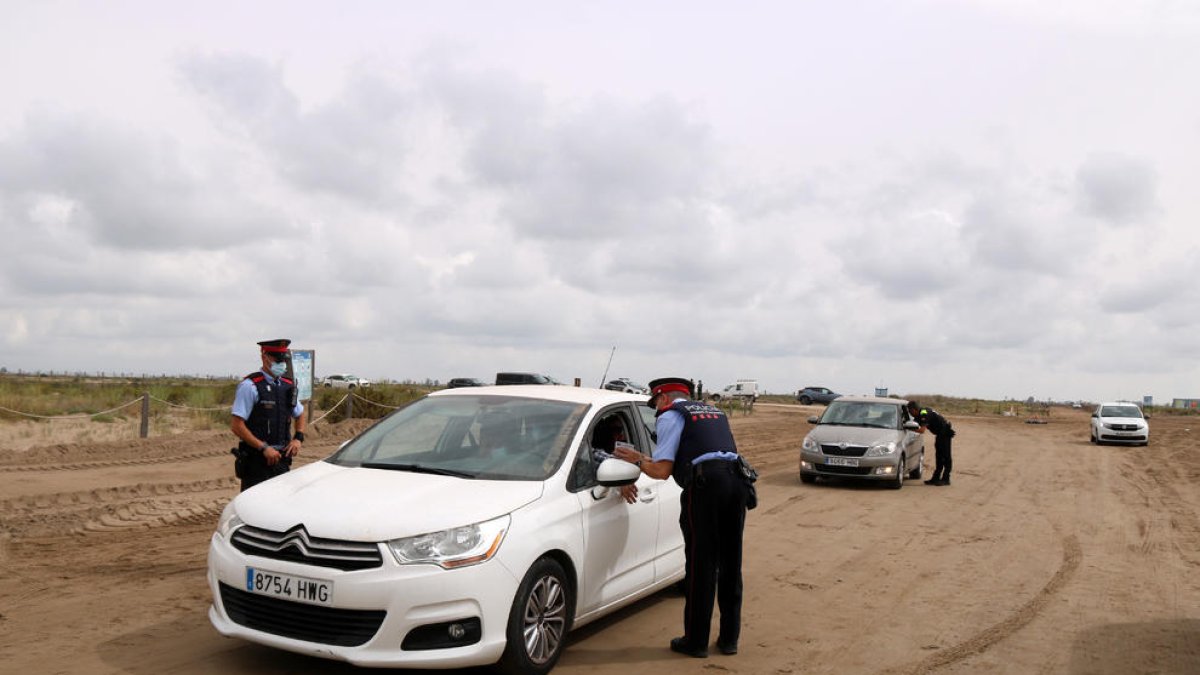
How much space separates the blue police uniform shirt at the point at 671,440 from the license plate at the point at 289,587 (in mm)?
2200

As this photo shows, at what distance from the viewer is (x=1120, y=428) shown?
32000 millimetres

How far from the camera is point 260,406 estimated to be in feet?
24.0

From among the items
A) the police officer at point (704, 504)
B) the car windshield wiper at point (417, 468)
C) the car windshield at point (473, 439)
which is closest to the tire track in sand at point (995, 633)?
→ the police officer at point (704, 504)

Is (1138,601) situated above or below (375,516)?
below

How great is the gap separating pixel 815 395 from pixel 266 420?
71024mm

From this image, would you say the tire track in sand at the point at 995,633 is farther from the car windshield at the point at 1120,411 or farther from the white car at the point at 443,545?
the car windshield at the point at 1120,411

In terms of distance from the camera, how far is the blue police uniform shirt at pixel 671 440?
19.7ft

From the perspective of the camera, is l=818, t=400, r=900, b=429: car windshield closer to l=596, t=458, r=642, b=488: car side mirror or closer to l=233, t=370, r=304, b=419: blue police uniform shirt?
l=596, t=458, r=642, b=488: car side mirror

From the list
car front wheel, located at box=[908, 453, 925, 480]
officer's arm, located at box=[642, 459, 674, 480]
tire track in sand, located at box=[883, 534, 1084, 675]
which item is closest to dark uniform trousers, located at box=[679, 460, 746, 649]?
officer's arm, located at box=[642, 459, 674, 480]

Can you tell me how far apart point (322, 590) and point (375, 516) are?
1.47 feet

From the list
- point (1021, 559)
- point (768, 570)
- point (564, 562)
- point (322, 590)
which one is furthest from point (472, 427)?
point (1021, 559)

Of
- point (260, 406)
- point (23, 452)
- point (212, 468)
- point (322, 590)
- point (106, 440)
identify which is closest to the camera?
point (322, 590)

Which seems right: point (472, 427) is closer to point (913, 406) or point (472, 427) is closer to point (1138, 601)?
point (1138, 601)

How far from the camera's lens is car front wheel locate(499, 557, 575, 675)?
511cm
